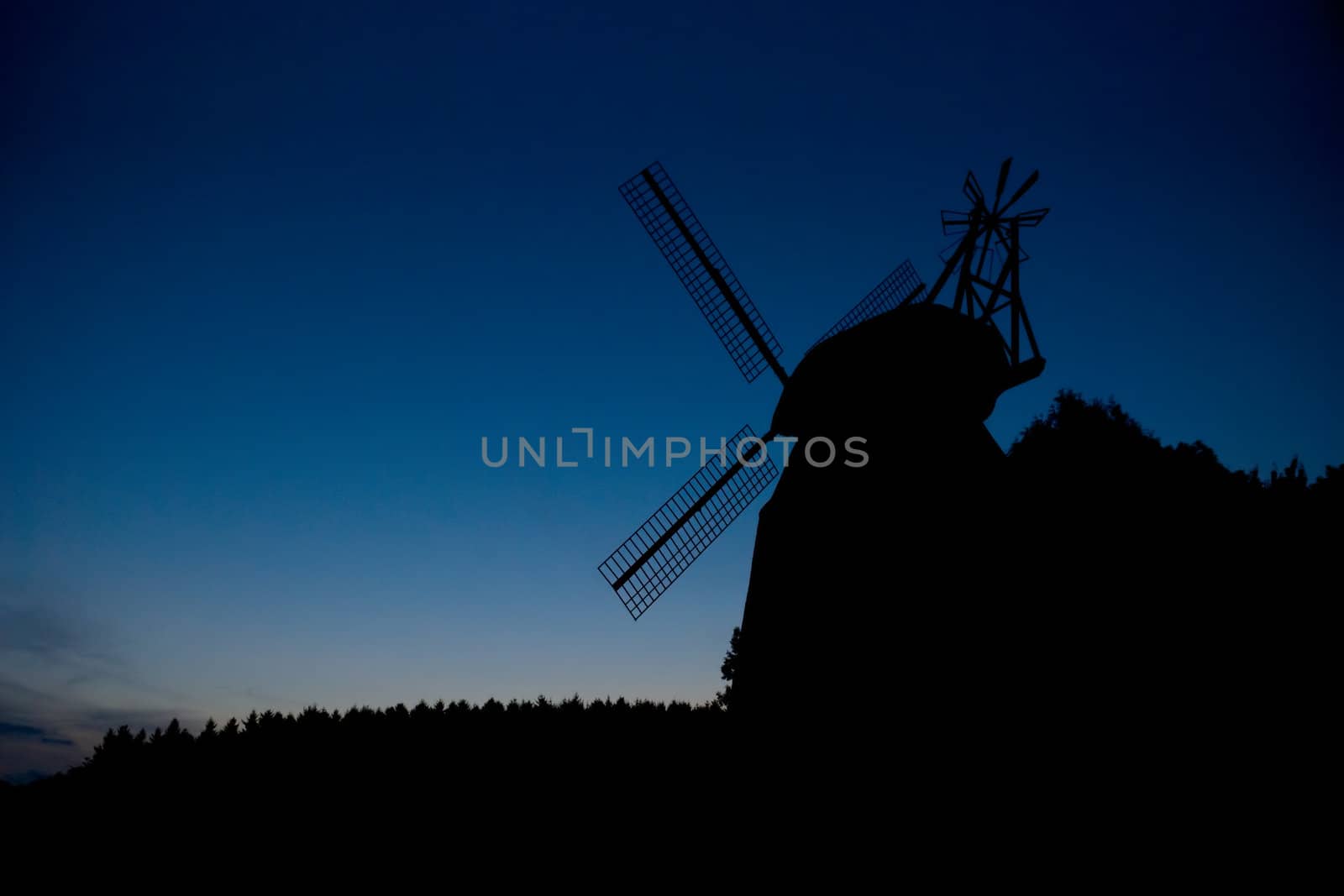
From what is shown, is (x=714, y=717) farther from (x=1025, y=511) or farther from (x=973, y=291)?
(x=973, y=291)

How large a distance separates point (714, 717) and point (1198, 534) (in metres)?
9.22

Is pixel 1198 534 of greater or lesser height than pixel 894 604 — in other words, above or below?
above

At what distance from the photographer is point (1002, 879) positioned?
6.06 m

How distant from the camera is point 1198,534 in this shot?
10516 mm

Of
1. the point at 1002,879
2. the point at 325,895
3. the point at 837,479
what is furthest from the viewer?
the point at 837,479

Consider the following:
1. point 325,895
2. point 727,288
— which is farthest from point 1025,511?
point 325,895

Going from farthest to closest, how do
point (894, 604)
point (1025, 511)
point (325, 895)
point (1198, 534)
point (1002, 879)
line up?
point (1198, 534), point (1025, 511), point (894, 604), point (325, 895), point (1002, 879)

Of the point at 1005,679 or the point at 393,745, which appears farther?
the point at 393,745

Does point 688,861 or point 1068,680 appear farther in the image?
point 688,861

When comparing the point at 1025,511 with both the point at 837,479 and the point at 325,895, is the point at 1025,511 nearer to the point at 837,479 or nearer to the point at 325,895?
the point at 837,479

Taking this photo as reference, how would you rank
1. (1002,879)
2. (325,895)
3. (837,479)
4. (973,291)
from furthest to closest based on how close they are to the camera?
(973,291)
(837,479)
(325,895)
(1002,879)

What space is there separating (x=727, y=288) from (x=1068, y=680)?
890cm

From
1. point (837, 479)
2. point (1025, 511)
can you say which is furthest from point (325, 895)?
point (1025, 511)

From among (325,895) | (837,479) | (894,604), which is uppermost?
(837,479)
